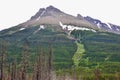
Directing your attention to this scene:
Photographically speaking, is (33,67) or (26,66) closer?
(26,66)

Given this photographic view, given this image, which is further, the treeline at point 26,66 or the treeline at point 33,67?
the treeline at point 26,66

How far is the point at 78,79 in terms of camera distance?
6171 inches

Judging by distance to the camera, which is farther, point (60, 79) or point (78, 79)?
point (78, 79)

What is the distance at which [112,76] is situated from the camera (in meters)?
173

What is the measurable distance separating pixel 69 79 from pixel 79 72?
47.5m

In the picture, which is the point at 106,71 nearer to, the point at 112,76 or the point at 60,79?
the point at 112,76

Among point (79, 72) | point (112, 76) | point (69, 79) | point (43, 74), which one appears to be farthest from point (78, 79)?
point (43, 74)

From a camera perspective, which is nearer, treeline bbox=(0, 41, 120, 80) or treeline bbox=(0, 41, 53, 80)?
treeline bbox=(0, 41, 120, 80)

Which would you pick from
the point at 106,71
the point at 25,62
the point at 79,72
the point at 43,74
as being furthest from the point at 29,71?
the point at 25,62

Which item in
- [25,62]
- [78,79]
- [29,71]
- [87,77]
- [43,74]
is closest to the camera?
[25,62]

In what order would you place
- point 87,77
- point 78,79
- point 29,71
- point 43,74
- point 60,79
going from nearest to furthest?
point 43,74 < point 60,79 < point 78,79 < point 87,77 < point 29,71

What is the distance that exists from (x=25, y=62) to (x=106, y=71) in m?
139

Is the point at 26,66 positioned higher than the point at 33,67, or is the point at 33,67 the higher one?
the point at 26,66

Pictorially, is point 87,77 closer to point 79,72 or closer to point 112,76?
point 112,76
